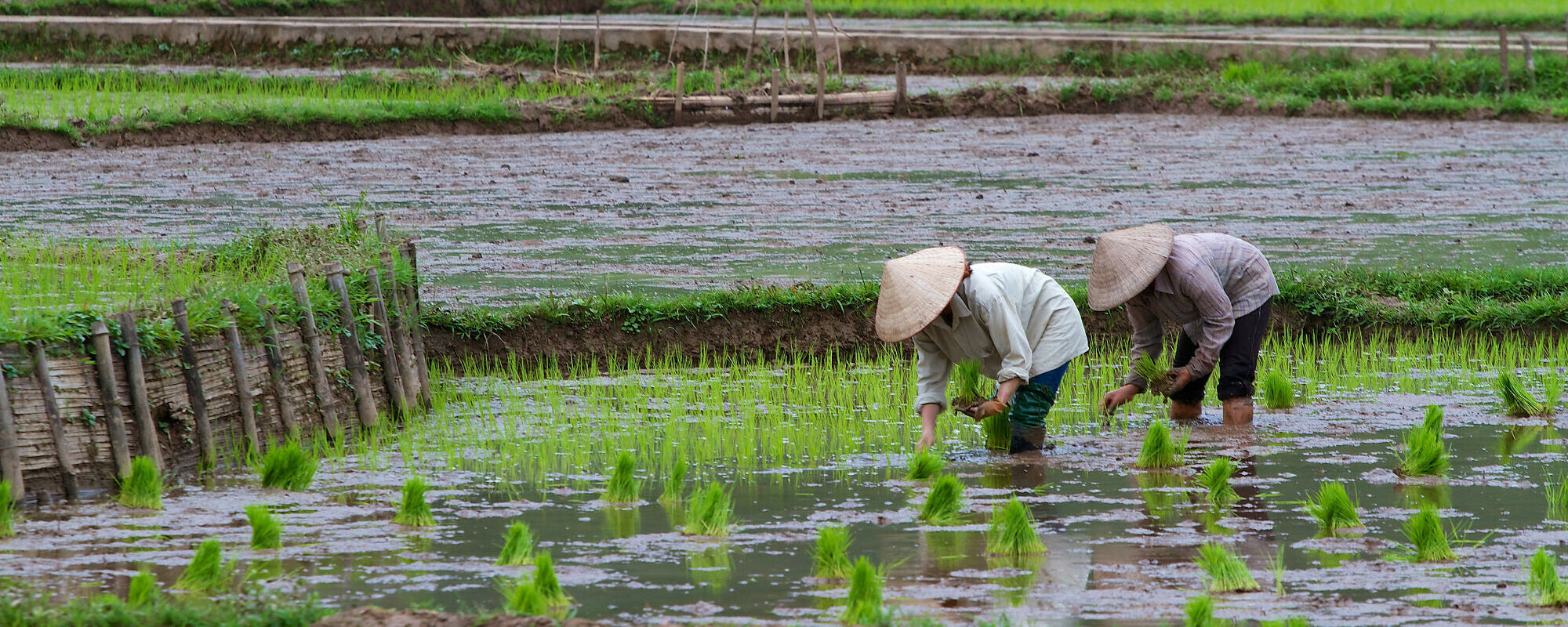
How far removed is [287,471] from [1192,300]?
132 inches

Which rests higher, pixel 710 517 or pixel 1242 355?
pixel 1242 355

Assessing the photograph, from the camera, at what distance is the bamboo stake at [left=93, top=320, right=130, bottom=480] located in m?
4.86

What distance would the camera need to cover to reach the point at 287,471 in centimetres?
501

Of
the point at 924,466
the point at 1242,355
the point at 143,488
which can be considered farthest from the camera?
the point at 1242,355

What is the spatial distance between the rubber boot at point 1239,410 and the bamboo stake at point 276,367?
12.0ft

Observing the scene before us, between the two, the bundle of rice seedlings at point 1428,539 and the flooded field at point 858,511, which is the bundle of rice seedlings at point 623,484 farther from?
the bundle of rice seedlings at point 1428,539

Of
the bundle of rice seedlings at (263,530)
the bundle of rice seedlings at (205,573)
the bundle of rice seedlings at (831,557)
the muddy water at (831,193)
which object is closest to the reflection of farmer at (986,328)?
the bundle of rice seedlings at (831,557)

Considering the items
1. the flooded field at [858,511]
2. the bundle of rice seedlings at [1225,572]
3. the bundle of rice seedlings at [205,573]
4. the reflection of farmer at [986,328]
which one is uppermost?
the reflection of farmer at [986,328]

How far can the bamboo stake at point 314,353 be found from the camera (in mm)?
5801

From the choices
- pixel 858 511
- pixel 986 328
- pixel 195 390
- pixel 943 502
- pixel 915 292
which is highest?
pixel 915 292

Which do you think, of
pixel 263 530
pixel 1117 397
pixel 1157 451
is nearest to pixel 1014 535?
pixel 1157 451

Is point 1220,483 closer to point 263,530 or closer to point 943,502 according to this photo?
point 943,502

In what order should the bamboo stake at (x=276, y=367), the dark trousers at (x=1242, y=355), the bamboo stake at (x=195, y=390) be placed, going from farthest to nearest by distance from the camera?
the dark trousers at (x=1242, y=355)
the bamboo stake at (x=276, y=367)
the bamboo stake at (x=195, y=390)

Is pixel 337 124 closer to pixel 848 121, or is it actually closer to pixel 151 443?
pixel 848 121
